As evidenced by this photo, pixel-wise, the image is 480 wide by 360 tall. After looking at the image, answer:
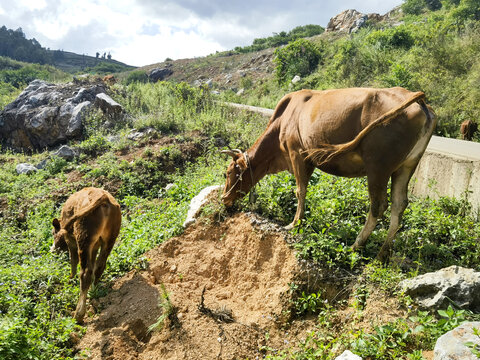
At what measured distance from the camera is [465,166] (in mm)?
5336

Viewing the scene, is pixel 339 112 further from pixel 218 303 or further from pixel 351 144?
pixel 218 303

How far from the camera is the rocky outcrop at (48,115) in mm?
12500

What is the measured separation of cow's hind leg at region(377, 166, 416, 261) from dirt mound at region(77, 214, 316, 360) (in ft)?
3.65

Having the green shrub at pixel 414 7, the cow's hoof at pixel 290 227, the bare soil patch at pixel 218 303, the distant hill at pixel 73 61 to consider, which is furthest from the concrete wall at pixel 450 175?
the distant hill at pixel 73 61

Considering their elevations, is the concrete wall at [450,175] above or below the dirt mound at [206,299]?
above

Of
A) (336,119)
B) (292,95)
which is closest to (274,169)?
(292,95)

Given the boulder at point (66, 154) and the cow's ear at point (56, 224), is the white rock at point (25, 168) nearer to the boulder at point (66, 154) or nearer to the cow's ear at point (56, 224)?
the boulder at point (66, 154)

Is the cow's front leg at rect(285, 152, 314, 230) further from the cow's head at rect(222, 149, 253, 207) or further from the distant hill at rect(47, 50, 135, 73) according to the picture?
the distant hill at rect(47, 50, 135, 73)

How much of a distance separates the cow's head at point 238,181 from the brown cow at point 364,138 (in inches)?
27.5

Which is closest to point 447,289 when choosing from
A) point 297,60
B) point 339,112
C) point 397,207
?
point 397,207

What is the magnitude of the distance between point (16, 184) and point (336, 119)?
898 cm

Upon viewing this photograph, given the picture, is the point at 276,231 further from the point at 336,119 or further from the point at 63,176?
the point at 63,176

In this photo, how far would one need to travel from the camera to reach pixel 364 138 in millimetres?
3834

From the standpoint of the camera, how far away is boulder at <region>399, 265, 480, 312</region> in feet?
10.4
